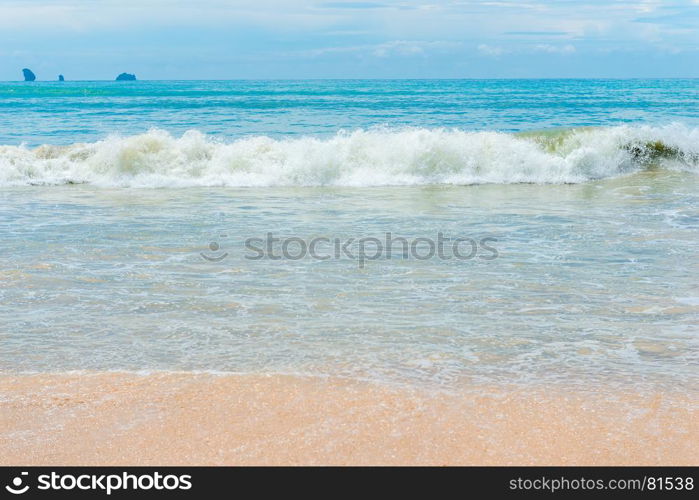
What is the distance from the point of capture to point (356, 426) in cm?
343

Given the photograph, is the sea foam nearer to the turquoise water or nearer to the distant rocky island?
the turquoise water

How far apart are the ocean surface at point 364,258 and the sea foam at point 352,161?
0.05 meters

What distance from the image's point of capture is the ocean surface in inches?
175

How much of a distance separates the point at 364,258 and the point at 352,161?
8.44m

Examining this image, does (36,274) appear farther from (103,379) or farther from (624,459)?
(624,459)

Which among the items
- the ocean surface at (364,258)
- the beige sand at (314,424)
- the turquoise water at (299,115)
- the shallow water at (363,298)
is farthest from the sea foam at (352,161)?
the beige sand at (314,424)

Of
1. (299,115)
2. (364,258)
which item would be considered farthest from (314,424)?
(299,115)

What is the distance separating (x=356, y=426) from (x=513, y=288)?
9.44ft

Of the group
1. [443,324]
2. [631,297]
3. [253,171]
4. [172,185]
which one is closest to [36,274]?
[443,324]

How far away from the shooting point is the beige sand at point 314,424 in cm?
314

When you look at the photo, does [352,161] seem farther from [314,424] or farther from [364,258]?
[314,424]

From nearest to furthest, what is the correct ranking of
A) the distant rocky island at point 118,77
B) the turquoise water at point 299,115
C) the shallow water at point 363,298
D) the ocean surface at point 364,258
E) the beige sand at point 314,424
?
the beige sand at point 314,424 → the shallow water at point 363,298 → the ocean surface at point 364,258 → the turquoise water at point 299,115 → the distant rocky island at point 118,77

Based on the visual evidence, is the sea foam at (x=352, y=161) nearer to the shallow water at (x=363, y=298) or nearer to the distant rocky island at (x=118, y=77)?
the shallow water at (x=363, y=298)

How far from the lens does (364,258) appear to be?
7.16 meters
